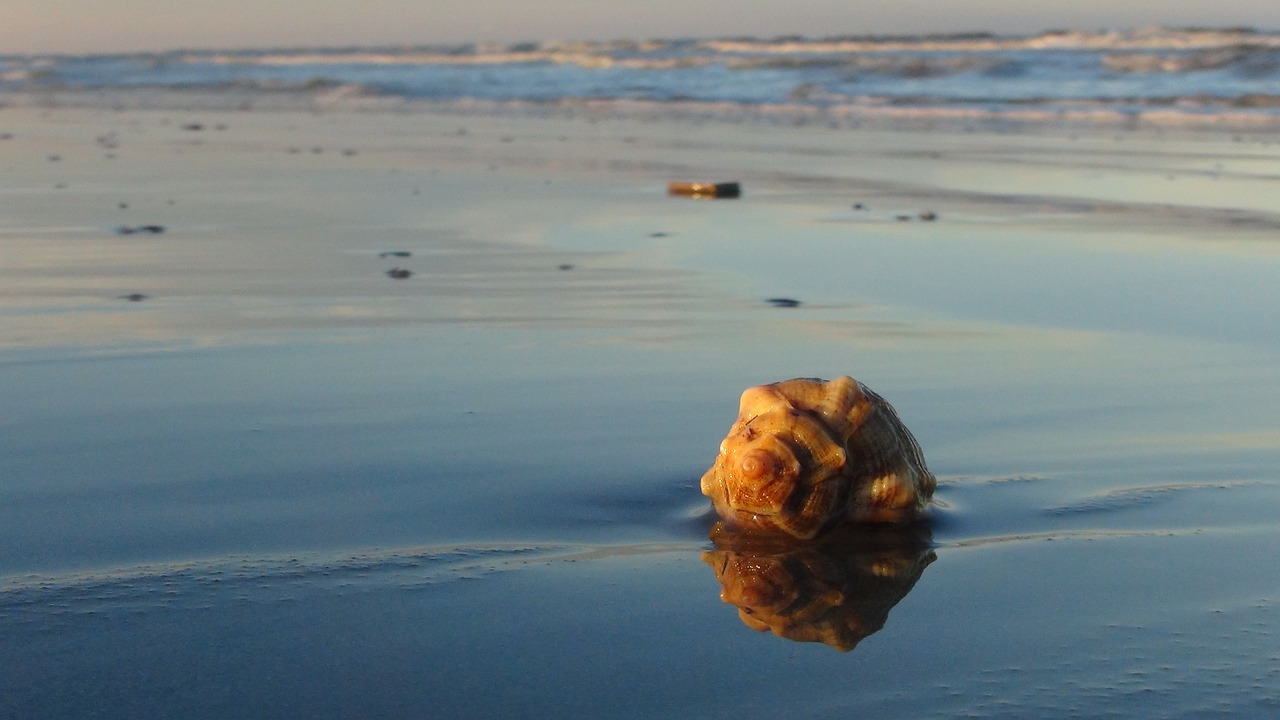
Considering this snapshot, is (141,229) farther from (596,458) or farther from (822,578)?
(822,578)

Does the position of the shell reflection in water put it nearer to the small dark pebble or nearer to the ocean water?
the small dark pebble

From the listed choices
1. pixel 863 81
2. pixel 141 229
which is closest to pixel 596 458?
pixel 141 229

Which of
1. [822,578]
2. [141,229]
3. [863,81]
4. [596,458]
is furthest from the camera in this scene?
[863,81]

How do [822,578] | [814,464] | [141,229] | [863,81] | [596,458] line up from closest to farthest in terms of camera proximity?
[822,578] → [814,464] → [596,458] → [141,229] → [863,81]

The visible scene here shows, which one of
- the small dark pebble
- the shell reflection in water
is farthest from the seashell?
the small dark pebble

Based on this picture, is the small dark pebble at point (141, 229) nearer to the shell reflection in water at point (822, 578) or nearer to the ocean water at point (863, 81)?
the shell reflection in water at point (822, 578)
